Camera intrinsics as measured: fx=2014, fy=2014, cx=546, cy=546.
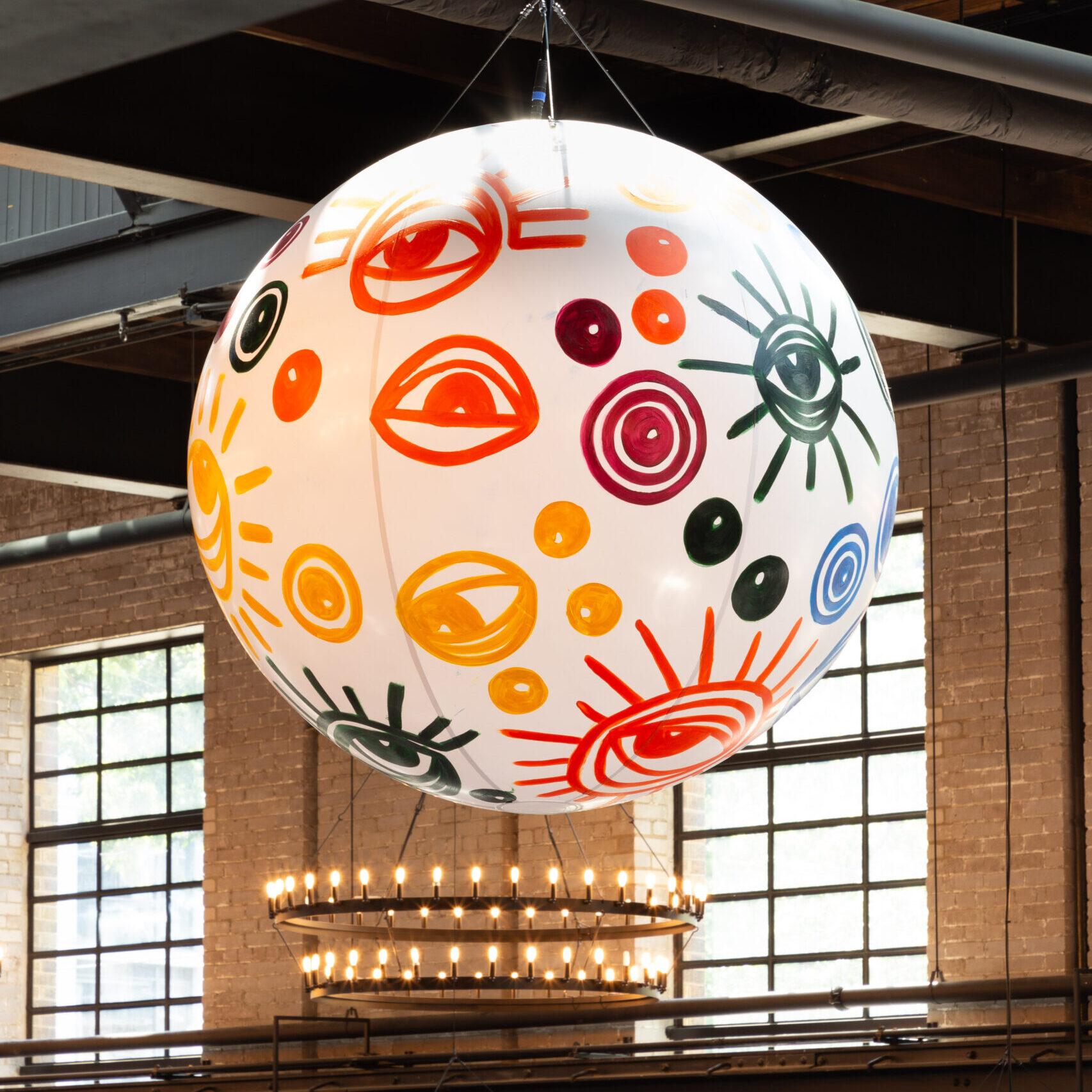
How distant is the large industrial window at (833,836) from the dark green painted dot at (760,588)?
25.9 ft

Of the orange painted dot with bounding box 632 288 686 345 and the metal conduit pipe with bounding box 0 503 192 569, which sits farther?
the metal conduit pipe with bounding box 0 503 192 569

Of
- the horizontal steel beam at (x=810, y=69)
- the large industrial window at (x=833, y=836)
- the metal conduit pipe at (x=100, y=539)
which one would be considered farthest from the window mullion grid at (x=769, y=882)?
the horizontal steel beam at (x=810, y=69)

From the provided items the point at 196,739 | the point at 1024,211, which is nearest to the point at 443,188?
the point at 1024,211

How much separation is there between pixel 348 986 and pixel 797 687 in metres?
6.28

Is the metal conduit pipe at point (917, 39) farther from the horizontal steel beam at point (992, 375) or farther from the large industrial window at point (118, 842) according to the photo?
the large industrial window at point (118, 842)

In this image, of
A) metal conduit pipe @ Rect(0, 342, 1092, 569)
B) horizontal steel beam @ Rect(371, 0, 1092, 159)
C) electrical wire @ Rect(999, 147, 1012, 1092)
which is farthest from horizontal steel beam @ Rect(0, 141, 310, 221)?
electrical wire @ Rect(999, 147, 1012, 1092)

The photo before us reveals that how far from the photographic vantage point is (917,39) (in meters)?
3.88

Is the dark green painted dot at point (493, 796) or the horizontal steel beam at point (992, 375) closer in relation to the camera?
the dark green painted dot at point (493, 796)

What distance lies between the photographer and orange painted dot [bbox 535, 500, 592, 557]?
145 centimetres

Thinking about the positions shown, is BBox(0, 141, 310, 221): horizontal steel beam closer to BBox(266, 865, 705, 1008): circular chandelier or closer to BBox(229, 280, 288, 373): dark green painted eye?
BBox(266, 865, 705, 1008): circular chandelier

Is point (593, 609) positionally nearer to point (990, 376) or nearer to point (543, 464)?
point (543, 464)

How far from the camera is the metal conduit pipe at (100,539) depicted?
29.7 feet

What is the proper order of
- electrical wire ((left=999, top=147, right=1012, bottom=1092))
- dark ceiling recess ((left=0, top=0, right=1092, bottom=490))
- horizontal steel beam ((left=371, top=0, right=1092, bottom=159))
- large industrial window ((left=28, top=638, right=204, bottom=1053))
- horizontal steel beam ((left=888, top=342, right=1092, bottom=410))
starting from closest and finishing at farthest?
horizontal steel beam ((left=371, top=0, right=1092, bottom=159)), dark ceiling recess ((left=0, top=0, right=1092, bottom=490)), electrical wire ((left=999, top=147, right=1012, bottom=1092)), horizontal steel beam ((left=888, top=342, right=1092, bottom=410)), large industrial window ((left=28, top=638, right=204, bottom=1053))

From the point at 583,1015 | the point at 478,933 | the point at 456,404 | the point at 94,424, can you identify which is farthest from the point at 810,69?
the point at 583,1015
